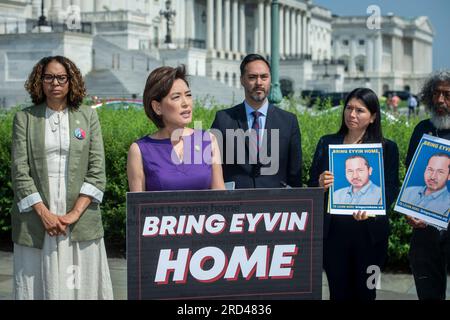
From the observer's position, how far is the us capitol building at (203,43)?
37.3 m

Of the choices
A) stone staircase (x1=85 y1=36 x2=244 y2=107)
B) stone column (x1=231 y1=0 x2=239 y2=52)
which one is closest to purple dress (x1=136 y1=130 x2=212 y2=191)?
stone staircase (x1=85 y1=36 x2=244 y2=107)

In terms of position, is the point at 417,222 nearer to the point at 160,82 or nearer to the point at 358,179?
the point at 358,179

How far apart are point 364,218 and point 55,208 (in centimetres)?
226

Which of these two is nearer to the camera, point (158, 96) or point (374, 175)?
point (158, 96)

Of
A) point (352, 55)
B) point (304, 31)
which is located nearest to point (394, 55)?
point (352, 55)

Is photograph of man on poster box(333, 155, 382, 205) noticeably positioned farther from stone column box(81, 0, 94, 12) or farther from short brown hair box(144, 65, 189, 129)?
stone column box(81, 0, 94, 12)

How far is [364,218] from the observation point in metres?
4.96

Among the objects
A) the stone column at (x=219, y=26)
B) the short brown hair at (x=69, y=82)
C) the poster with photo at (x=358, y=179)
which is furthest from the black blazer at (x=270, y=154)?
the stone column at (x=219, y=26)

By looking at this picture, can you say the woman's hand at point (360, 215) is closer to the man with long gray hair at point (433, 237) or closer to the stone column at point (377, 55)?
the man with long gray hair at point (433, 237)

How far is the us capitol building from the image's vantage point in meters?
37.3
